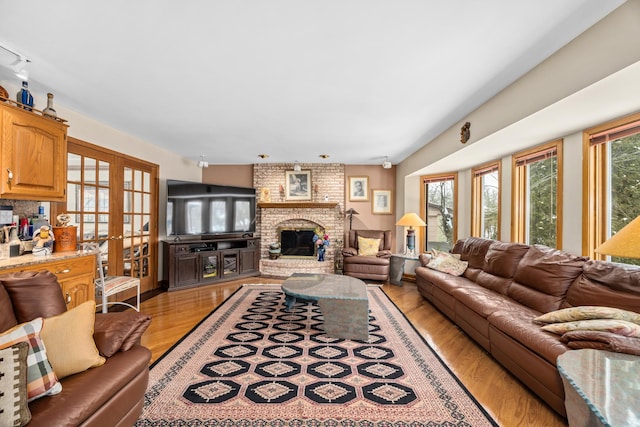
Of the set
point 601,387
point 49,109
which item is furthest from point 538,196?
point 49,109

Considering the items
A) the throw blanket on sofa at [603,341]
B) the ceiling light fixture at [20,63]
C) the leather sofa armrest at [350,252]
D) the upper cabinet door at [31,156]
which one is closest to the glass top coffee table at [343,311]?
the throw blanket on sofa at [603,341]

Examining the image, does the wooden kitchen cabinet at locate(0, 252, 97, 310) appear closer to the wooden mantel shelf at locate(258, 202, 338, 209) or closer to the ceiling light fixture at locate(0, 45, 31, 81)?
the ceiling light fixture at locate(0, 45, 31, 81)

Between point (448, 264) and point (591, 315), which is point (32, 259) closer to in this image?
point (591, 315)

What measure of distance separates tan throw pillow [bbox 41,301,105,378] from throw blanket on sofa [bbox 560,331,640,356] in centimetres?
270

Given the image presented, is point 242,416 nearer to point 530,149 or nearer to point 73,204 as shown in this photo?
point 73,204

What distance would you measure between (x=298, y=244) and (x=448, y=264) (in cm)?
324

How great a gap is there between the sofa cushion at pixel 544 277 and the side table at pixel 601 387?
1.03 metres

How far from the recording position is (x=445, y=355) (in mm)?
2627

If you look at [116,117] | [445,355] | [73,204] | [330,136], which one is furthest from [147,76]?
[445,355]

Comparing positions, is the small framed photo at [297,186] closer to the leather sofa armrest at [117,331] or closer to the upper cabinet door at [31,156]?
the upper cabinet door at [31,156]

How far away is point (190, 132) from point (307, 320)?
2993mm

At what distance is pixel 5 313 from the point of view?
1.51 meters

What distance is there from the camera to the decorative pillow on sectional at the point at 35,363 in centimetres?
125

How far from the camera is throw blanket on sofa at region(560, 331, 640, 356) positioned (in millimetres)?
1567
